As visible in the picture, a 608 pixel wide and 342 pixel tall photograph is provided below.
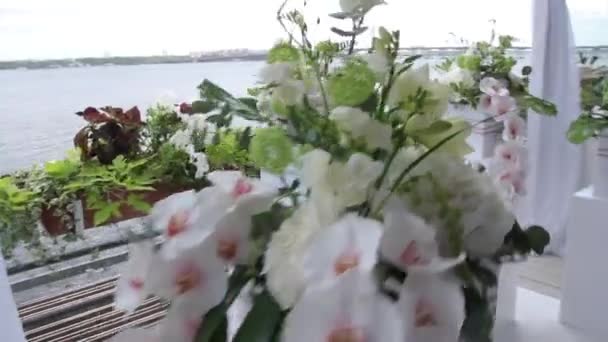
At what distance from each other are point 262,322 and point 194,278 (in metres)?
0.06

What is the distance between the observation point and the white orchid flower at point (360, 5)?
0.52m

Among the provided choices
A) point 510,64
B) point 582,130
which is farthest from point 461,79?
point 510,64

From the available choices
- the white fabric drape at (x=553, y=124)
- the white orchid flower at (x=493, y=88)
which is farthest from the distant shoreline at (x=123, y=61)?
the white fabric drape at (x=553, y=124)

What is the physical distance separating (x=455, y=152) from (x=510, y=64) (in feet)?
8.21

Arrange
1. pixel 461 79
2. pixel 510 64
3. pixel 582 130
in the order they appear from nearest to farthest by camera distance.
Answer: pixel 461 79, pixel 582 130, pixel 510 64

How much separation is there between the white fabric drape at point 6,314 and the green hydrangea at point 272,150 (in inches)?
43.6

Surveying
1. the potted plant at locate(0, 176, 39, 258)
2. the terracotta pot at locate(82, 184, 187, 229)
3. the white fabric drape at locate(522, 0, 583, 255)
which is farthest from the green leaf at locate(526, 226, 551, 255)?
the white fabric drape at locate(522, 0, 583, 255)

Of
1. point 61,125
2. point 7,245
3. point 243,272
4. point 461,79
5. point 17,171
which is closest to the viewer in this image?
point 243,272

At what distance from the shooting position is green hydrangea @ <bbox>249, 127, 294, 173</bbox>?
1.66 feet

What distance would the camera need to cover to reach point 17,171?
176cm

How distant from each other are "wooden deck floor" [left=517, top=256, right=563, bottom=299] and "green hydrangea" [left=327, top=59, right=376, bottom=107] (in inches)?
99.2

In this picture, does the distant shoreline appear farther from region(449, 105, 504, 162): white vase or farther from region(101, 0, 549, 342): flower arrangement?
region(101, 0, 549, 342): flower arrangement

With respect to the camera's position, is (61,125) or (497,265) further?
(61,125)

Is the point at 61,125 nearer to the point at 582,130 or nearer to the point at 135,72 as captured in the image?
the point at 135,72
